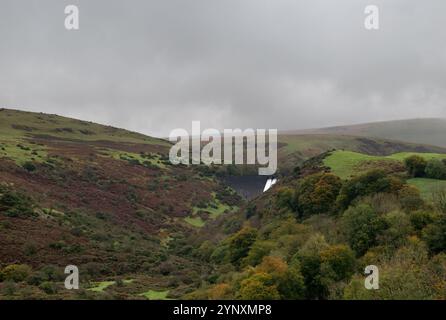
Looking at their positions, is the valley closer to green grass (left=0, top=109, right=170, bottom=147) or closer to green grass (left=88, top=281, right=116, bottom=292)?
green grass (left=88, top=281, right=116, bottom=292)

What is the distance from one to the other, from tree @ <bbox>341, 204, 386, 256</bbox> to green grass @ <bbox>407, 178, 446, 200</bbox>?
401 inches

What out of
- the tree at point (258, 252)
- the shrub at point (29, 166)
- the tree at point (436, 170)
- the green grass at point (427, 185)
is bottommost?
the tree at point (258, 252)

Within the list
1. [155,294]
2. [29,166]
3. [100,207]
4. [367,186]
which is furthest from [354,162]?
[29,166]

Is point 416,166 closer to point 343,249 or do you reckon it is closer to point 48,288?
point 343,249

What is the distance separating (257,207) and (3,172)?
42300 mm

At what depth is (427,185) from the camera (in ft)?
172

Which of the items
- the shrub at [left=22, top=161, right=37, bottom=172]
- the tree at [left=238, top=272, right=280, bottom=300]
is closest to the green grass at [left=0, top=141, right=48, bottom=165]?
the shrub at [left=22, top=161, right=37, bottom=172]

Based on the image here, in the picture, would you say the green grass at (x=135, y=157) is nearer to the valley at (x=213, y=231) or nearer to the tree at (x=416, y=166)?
the valley at (x=213, y=231)

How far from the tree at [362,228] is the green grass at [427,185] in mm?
10189

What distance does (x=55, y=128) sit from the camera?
157 meters

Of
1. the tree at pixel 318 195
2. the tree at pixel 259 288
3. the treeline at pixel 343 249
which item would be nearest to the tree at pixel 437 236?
the treeline at pixel 343 249

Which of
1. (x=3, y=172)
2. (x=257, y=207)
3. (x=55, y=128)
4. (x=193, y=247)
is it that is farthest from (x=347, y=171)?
(x=55, y=128)

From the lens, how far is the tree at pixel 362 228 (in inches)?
1491
